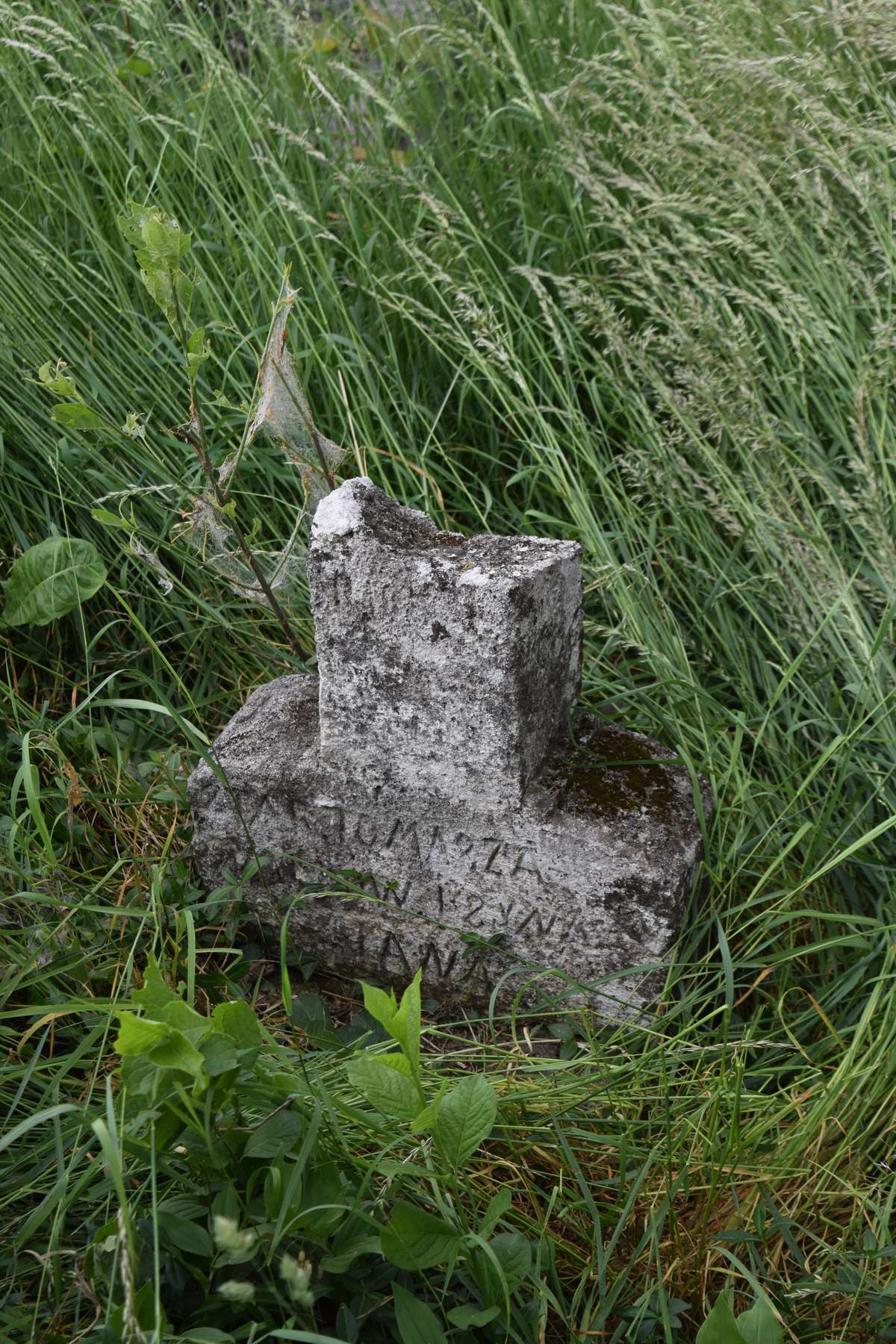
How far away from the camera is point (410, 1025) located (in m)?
1.36

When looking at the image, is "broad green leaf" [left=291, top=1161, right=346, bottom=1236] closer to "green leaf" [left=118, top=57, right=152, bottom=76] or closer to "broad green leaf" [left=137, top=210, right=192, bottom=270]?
"broad green leaf" [left=137, top=210, right=192, bottom=270]

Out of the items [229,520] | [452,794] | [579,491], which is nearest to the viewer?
[452,794]

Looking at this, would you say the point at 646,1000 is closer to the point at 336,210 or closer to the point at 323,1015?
the point at 323,1015

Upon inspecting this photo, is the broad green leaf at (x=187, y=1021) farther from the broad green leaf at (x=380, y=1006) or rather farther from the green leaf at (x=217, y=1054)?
the broad green leaf at (x=380, y=1006)

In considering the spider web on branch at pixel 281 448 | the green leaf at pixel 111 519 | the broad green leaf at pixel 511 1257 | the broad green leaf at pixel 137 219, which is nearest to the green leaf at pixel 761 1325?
the broad green leaf at pixel 511 1257

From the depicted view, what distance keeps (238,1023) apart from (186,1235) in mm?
240

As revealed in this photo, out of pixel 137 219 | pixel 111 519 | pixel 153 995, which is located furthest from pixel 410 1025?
pixel 137 219

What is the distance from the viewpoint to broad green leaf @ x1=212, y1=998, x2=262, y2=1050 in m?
1.39

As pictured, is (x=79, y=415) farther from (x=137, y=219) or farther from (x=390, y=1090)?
(x=390, y=1090)

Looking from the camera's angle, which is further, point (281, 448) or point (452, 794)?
point (281, 448)

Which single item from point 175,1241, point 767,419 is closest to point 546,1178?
point 175,1241

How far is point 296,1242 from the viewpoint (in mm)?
1314

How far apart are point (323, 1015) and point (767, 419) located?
1.56 metres

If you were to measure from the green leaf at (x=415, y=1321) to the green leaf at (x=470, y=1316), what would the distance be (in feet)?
0.09
